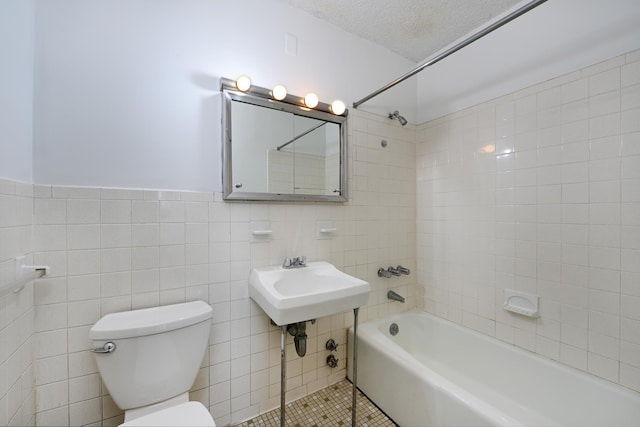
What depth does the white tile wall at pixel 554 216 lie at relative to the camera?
119cm

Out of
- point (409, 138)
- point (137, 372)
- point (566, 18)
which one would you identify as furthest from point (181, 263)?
point (566, 18)

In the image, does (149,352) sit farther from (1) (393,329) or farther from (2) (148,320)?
(1) (393,329)

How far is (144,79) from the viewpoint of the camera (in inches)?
Result: 46.5

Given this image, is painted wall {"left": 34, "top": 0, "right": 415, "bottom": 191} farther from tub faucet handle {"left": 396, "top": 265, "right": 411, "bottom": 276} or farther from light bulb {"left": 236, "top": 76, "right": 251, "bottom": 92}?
tub faucet handle {"left": 396, "top": 265, "right": 411, "bottom": 276}

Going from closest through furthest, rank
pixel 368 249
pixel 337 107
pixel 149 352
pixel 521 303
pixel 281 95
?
pixel 149 352
pixel 281 95
pixel 521 303
pixel 337 107
pixel 368 249

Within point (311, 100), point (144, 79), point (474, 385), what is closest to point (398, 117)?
point (311, 100)

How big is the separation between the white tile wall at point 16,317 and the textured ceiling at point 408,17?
5.62ft

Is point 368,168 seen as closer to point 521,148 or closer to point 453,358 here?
point 521,148

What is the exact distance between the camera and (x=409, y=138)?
212 cm

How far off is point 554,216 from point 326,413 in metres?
1.75

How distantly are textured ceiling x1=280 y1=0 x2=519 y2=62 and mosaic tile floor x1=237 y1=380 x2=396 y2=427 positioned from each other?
2514mm

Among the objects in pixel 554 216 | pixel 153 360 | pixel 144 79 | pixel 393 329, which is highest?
pixel 144 79

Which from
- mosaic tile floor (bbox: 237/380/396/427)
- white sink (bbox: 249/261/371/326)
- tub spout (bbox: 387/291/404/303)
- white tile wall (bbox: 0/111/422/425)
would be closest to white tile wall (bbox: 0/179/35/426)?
white tile wall (bbox: 0/111/422/425)

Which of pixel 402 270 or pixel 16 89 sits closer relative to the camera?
pixel 16 89
